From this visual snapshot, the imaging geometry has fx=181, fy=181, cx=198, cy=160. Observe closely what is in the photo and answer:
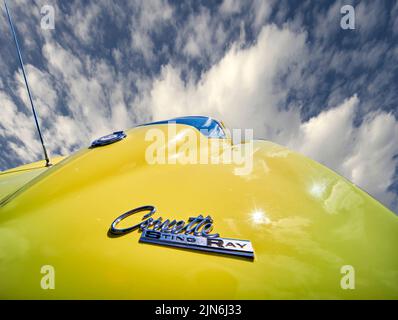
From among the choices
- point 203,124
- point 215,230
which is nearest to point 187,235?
point 215,230

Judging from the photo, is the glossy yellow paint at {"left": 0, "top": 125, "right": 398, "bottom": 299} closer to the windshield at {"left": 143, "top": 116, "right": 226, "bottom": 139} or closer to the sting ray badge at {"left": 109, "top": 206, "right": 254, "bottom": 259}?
the sting ray badge at {"left": 109, "top": 206, "right": 254, "bottom": 259}

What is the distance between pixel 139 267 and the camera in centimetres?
118

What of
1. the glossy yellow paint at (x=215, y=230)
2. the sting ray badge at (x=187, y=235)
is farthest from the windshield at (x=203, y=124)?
the sting ray badge at (x=187, y=235)

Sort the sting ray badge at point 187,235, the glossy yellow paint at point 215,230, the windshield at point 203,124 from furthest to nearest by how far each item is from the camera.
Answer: the windshield at point 203,124, the sting ray badge at point 187,235, the glossy yellow paint at point 215,230

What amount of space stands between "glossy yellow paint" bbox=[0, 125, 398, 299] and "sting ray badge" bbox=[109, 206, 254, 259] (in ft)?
0.17

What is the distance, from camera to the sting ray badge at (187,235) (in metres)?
1.26

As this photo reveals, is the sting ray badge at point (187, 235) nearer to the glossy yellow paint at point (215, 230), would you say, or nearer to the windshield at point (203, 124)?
the glossy yellow paint at point (215, 230)

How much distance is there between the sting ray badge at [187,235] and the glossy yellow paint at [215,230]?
52mm

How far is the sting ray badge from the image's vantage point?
126cm

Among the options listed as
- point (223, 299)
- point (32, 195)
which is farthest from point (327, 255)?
point (32, 195)

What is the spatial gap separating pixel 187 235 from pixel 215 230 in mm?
223

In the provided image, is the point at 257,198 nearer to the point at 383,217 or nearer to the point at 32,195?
the point at 383,217

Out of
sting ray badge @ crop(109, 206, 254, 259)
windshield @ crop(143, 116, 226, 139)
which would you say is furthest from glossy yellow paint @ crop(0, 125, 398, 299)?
windshield @ crop(143, 116, 226, 139)

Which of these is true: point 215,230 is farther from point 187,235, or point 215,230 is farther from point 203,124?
point 203,124
